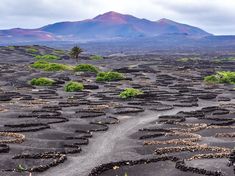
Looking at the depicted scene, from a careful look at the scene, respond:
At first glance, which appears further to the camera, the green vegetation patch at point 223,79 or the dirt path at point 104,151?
the green vegetation patch at point 223,79

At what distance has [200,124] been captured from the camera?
47906 millimetres

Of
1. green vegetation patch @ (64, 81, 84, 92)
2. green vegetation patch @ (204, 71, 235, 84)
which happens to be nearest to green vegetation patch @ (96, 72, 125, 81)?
green vegetation patch @ (204, 71, 235, 84)

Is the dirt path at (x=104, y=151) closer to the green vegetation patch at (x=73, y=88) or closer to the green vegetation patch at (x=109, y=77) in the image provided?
the green vegetation patch at (x=73, y=88)

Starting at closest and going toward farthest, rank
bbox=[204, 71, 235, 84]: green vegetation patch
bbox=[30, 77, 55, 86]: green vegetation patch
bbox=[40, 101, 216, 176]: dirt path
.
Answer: bbox=[40, 101, 216, 176]: dirt path, bbox=[30, 77, 55, 86]: green vegetation patch, bbox=[204, 71, 235, 84]: green vegetation patch

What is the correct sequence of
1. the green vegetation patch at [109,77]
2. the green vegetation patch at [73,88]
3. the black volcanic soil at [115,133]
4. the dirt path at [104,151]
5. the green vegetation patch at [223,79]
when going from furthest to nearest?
the green vegetation patch at [109,77]
the green vegetation patch at [223,79]
the green vegetation patch at [73,88]
the dirt path at [104,151]
the black volcanic soil at [115,133]

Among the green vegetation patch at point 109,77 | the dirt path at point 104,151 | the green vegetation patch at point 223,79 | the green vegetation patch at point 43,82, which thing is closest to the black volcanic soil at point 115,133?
the dirt path at point 104,151

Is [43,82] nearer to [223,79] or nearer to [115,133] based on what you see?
[223,79]

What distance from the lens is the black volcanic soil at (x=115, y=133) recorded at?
31.6m

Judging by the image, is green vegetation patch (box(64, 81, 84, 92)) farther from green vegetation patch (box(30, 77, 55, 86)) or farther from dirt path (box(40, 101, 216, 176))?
dirt path (box(40, 101, 216, 176))

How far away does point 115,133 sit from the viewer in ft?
146

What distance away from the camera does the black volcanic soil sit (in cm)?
3164

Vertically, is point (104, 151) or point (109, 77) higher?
point (104, 151)

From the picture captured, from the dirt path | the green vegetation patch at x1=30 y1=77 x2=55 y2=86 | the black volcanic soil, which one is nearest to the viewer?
the black volcanic soil

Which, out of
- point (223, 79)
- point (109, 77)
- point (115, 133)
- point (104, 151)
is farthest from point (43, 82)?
point (104, 151)
